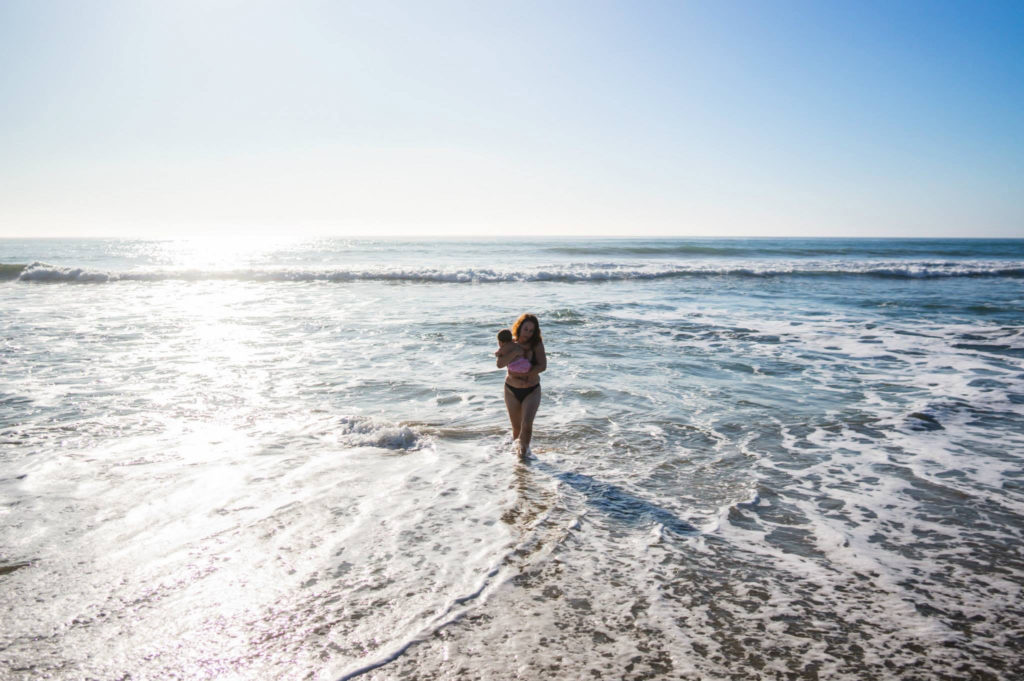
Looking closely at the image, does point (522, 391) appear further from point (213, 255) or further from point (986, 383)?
point (213, 255)

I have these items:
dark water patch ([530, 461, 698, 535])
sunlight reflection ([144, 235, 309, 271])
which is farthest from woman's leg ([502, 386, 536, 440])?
sunlight reflection ([144, 235, 309, 271])

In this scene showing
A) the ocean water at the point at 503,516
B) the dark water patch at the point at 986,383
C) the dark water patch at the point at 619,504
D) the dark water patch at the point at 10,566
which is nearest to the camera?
the ocean water at the point at 503,516

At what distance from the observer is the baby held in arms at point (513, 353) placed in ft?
21.1

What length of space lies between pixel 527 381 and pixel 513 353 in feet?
1.23

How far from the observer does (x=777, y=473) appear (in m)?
6.11

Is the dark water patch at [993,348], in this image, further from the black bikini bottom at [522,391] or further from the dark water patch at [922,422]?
the black bikini bottom at [522,391]

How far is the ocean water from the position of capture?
3.33m

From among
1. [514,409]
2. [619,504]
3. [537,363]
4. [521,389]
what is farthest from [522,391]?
[619,504]

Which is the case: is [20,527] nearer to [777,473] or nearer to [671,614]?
Answer: [671,614]

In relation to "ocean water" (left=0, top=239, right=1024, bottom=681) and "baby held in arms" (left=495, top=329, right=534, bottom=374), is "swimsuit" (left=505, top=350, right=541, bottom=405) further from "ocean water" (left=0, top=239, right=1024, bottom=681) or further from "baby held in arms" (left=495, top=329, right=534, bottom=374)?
"ocean water" (left=0, top=239, right=1024, bottom=681)

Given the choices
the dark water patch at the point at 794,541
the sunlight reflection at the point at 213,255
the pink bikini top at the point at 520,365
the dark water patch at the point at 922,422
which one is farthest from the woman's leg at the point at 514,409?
the sunlight reflection at the point at 213,255

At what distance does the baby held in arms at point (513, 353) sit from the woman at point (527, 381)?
0.04 metres

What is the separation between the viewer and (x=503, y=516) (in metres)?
5.05

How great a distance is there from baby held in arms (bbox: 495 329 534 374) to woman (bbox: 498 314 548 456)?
0.12 feet
